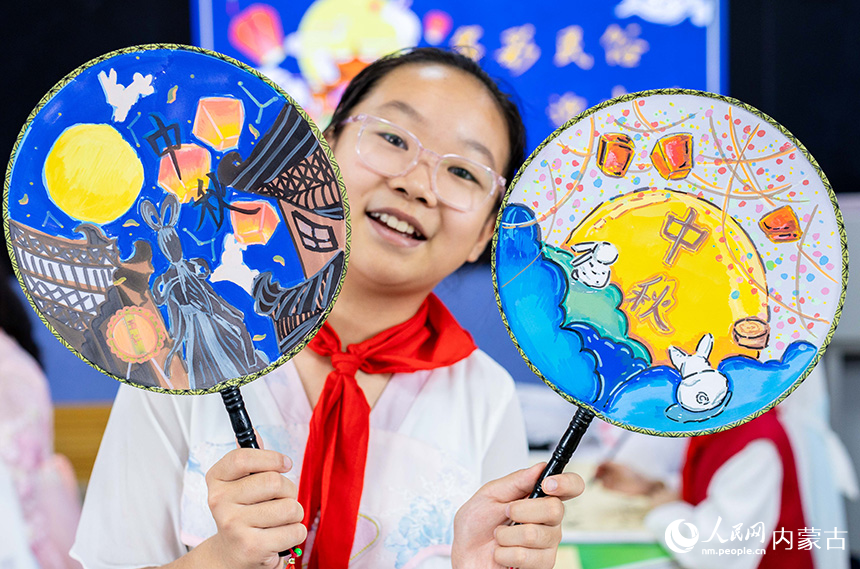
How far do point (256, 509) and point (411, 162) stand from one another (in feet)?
1.55

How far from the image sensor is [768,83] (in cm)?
236

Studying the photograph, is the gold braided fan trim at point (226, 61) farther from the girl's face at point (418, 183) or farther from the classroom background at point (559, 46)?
the classroom background at point (559, 46)

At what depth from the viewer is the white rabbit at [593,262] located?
787mm

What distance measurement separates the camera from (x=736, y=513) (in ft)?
5.71

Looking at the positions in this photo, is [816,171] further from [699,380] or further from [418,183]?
[418,183]

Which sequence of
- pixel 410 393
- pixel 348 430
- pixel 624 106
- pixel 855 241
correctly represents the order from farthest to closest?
1. pixel 855 241
2. pixel 410 393
3. pixel 348 430
4. pixel 624 106

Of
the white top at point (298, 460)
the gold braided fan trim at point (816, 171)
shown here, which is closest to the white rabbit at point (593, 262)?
the gold braided fan trim at point (816, 171)

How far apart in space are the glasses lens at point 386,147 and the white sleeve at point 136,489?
15.7 inches

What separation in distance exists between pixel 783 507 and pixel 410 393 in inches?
49.5

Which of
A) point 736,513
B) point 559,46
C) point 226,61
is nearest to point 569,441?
point 226,61

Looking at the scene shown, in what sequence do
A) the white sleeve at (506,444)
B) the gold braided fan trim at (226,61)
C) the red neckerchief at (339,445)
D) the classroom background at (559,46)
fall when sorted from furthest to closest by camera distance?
1. the classroom background at (559,46)
2. the white sleeve at (506,444)
3. the red neckerchief at (339,445)
4. the gold braided fan trim at (226,61)

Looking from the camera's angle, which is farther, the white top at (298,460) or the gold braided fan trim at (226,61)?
the white top at (298,460)

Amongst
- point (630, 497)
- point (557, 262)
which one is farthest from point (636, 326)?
point (630, 497)

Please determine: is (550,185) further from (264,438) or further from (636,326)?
(264,438)
